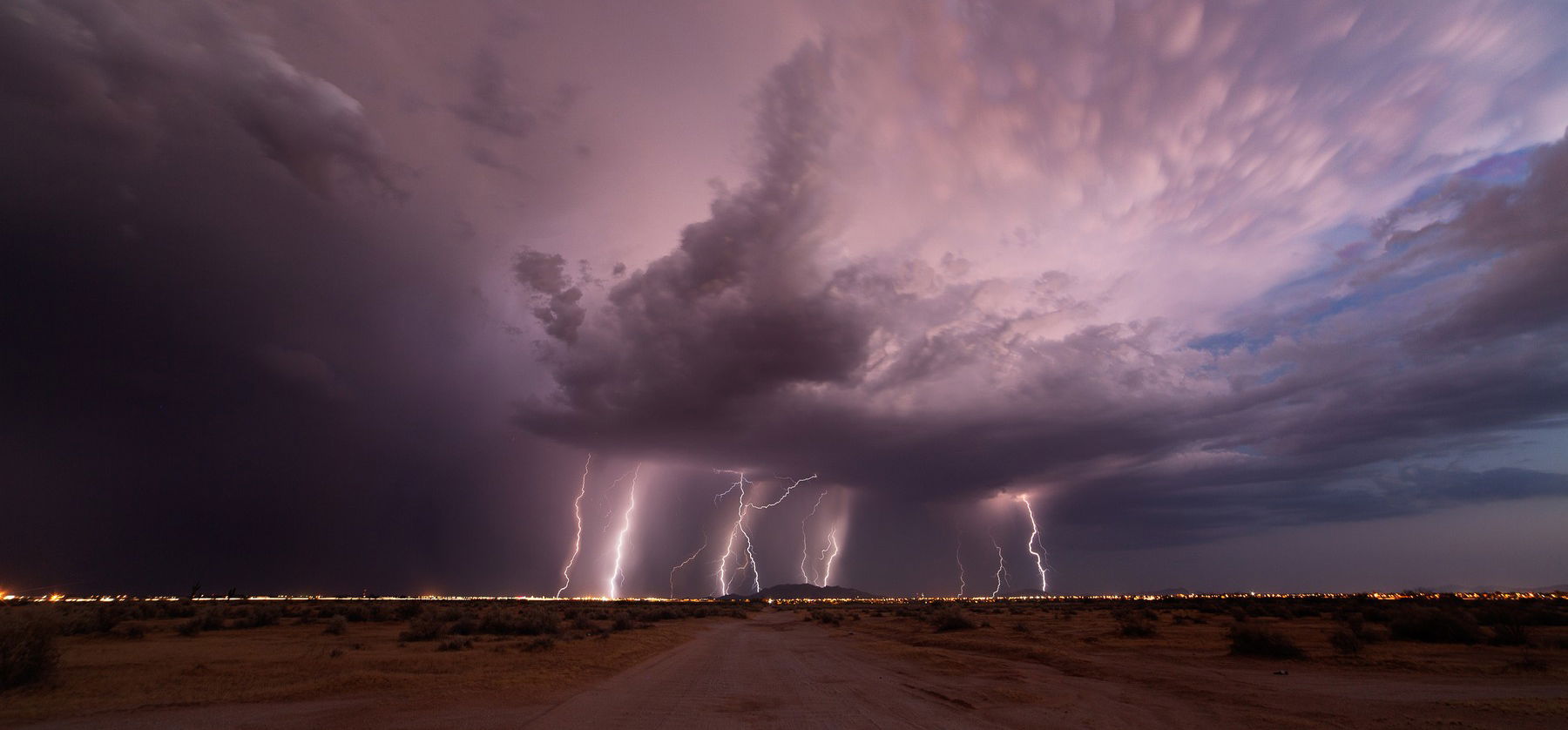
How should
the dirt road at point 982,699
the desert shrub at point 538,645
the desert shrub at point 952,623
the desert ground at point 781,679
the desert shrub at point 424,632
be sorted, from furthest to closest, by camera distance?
the desert shrub at point 952,623 → the desert shrub at point 424,632 → the desert shrub at point 538,645 → the desert ground at point 781,679 → the dirt road at point 982,699

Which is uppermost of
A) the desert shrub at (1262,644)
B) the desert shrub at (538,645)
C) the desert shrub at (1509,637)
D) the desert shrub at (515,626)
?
the desert shrub at (1509,637)

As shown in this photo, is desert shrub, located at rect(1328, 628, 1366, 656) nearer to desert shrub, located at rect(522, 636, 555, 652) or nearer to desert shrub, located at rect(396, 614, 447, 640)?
desert shrub, located at rect(522, 636, 555, 652)

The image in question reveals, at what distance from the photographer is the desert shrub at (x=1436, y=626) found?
2061 cm

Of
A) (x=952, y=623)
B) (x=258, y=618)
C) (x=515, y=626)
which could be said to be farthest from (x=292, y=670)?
(x=952, y=623)

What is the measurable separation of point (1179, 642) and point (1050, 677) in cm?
1179

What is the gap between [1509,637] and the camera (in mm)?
19984

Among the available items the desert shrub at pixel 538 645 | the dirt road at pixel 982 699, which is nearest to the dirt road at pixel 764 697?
the dirt road at pixel 982 699

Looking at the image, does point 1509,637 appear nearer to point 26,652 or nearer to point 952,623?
point 952,623

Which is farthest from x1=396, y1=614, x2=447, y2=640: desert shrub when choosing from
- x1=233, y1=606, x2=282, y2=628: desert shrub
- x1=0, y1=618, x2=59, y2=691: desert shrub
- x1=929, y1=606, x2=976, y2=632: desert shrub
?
x1=929, y1=606, x2=976, y2=632: desert shrub

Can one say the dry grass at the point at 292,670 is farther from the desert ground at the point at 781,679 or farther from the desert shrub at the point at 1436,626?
the desert shrub at the point at 1436,626

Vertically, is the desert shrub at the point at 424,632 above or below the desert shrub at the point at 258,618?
above

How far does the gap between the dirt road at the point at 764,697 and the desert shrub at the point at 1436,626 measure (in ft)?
58.9

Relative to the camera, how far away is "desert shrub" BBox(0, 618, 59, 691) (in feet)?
38.6

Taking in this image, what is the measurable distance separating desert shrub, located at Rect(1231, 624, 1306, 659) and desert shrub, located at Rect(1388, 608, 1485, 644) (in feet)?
19.8
